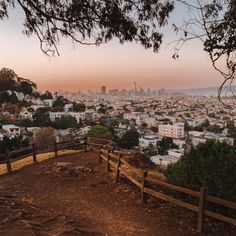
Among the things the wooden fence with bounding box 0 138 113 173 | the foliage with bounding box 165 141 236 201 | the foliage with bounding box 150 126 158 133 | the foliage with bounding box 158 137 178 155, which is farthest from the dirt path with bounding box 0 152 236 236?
the foliage with bounding box 150 126 158 133

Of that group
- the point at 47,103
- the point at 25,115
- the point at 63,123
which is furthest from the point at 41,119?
the point at 47,103

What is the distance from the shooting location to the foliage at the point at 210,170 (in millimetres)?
7527

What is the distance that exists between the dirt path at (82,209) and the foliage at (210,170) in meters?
0.67

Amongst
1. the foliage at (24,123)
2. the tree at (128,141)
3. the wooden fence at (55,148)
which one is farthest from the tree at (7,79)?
the wooden fence at (55,148)

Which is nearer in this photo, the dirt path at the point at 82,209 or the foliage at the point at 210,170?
the dirt path at the point at 82,209

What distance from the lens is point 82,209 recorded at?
29.8 ft

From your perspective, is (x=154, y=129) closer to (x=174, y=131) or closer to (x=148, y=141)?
(x=174, y=131)

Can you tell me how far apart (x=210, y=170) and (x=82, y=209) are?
10.4 feet

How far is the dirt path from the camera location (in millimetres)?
7418

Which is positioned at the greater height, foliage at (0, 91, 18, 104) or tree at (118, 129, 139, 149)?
foliage at (0, 91, 18, 104)

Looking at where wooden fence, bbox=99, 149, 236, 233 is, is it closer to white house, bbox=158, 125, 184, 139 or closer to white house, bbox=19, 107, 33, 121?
white house, bbox=19, 107, 33, 121

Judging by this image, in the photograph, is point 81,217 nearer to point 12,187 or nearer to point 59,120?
point 12,187

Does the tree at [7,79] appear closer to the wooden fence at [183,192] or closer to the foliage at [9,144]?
the foliage at [9,144]

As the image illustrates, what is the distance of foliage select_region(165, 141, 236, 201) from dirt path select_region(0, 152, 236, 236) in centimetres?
67
